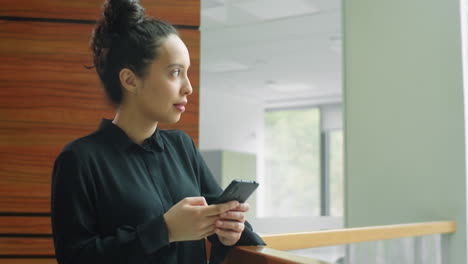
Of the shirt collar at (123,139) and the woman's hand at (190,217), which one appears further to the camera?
the shirt collar at (123,139)

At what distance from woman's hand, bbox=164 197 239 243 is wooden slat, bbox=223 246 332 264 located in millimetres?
107

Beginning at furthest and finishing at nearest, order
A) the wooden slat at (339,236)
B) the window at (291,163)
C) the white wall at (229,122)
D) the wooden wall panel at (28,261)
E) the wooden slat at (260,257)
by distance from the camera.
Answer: the window at (291,163) → the white wall at (229,122) → the wooden wall panel at (28,261) → the wooden slat at (339,236) → the wooden slat at (260,257)

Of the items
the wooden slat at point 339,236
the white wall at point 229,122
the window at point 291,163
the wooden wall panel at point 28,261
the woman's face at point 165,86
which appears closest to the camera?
the woman's face at point 165,86

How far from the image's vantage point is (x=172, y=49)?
1090 mm

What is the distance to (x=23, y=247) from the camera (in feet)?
6.60

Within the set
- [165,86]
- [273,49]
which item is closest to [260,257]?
[165,86]

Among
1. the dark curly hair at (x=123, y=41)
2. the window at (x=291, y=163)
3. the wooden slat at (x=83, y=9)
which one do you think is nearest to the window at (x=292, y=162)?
the window at (x=291, y=163)

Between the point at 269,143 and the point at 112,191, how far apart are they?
9.57 metres

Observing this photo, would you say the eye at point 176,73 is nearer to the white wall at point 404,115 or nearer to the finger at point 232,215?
the finger at point 232,215

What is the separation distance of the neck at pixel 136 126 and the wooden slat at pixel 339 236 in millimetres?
614

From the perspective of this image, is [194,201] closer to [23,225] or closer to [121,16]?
[121,16]

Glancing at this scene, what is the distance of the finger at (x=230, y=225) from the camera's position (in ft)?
3.18

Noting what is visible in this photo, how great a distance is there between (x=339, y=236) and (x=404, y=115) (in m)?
1.30

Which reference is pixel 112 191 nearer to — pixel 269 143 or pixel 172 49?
pixel 172 49
